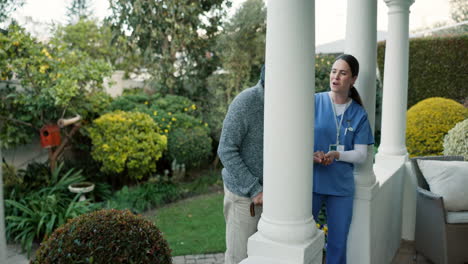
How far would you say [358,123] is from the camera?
260 centimetres

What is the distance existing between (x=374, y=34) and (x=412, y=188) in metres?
2.06

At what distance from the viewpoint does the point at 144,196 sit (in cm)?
668

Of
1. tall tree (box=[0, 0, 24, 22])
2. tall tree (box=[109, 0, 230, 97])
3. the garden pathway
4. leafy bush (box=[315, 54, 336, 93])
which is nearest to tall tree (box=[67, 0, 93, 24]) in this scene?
tall tree (box=[0, 0, 24, 22])

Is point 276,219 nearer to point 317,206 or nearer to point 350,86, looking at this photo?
point 317,206

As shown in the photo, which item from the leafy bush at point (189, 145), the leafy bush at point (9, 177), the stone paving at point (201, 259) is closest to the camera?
the stone paving at point (201, 259)

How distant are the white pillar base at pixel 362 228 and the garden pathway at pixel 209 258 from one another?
116 centimetres

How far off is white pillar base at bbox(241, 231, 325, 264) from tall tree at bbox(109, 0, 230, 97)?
7557 millimetres

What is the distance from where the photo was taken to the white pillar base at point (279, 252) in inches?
76.4

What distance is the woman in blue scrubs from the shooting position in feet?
8.50

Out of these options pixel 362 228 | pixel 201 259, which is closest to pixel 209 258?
pixel 201 259

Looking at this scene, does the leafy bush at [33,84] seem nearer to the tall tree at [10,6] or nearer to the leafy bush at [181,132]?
the leafy bush at [181,132]

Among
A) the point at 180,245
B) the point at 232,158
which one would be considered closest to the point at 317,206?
the point at 232,158

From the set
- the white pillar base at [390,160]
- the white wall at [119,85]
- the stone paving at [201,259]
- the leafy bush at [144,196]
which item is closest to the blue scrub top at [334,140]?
the white pillar base at [390,160]

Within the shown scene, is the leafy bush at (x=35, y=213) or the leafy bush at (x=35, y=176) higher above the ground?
the leafy bush at (x=35, y=176)
